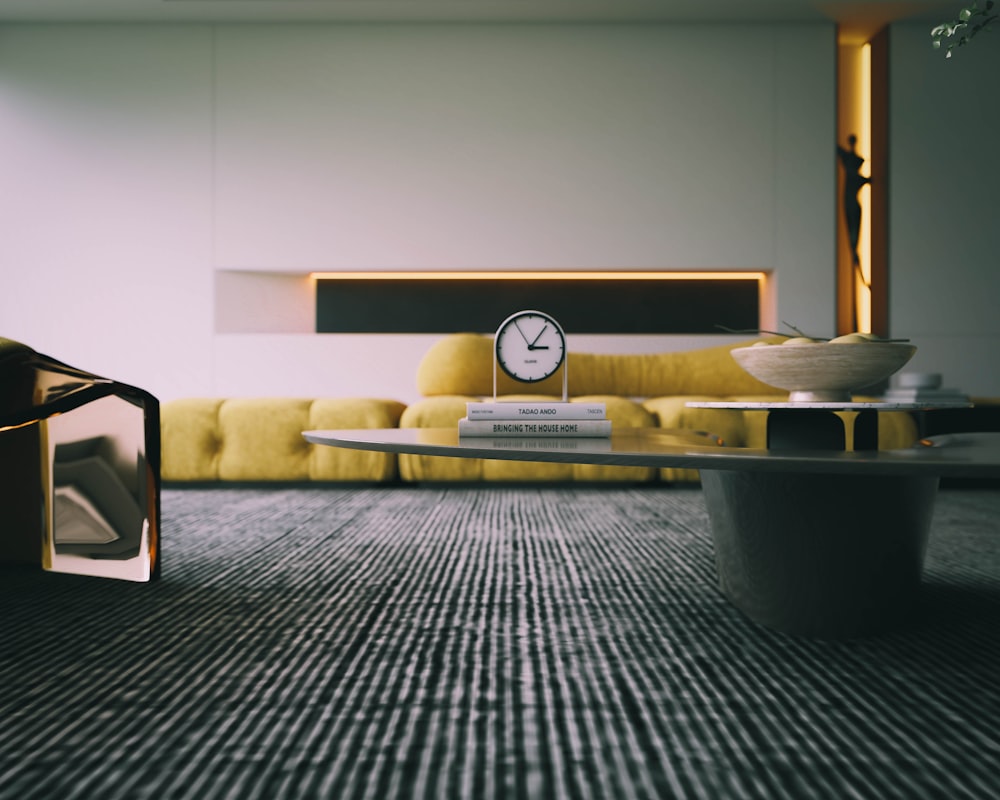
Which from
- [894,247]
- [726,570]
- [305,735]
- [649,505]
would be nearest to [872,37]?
[894,247]

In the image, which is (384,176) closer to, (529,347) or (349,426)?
(349,426)

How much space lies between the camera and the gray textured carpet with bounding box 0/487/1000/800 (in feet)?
2.24

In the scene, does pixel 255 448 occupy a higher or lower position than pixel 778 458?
lower

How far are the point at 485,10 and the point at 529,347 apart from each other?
11.5 ft

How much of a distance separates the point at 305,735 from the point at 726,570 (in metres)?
0.82

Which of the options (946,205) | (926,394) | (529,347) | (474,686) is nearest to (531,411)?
(529,347)

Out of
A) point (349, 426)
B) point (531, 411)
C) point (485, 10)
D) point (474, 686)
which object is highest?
point (485, 10)

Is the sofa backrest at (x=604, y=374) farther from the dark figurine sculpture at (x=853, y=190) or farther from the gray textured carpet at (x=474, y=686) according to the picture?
the gray textured carpet at (x=474, y=686)

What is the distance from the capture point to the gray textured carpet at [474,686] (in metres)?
0.68

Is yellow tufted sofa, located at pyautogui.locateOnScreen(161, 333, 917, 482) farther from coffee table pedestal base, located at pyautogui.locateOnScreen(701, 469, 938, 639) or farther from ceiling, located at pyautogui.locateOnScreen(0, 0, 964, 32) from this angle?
ceiling, located at pyautogui.locateOnScreen(0, 0, 964, 32)

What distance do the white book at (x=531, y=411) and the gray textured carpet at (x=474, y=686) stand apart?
35 centimetres

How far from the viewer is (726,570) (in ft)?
4.14

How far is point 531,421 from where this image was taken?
120cm

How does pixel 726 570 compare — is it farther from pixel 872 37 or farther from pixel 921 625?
pixel 872 37
